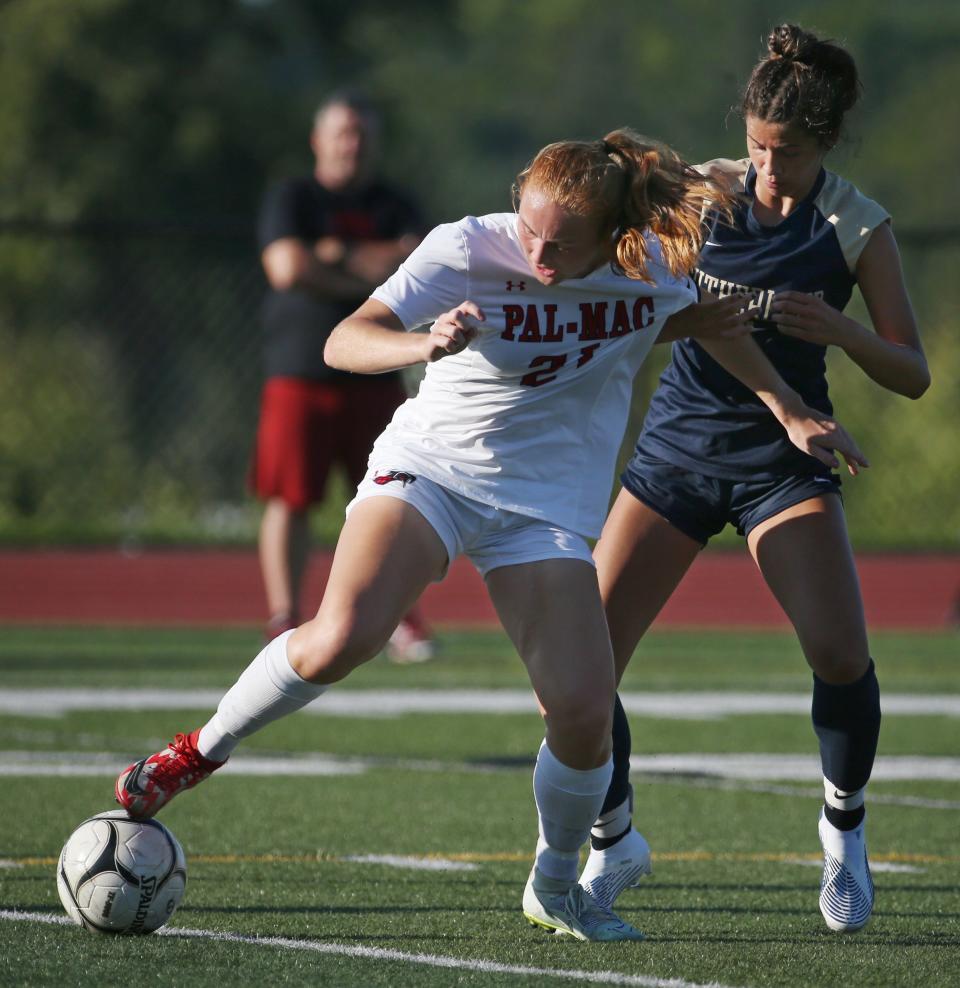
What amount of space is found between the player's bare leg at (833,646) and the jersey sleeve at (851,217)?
22.5 inches

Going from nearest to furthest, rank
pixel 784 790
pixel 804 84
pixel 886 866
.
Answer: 1. pixel 804 84
2. pixel 886 866
3. pixel 784 790

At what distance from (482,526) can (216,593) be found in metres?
10.3

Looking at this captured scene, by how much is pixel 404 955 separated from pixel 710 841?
5.98 feet

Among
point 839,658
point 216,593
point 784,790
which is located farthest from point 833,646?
point 216,593

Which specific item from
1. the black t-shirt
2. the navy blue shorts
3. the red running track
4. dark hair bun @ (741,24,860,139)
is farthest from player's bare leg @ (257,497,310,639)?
dark hair bun @ (741,24,860,139)

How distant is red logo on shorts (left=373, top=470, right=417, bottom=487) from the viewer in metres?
4.16

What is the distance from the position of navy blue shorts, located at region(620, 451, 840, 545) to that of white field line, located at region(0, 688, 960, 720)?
373 cm

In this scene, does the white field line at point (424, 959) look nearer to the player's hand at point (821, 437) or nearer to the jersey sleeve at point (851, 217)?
the player's hand at point (821, 437)

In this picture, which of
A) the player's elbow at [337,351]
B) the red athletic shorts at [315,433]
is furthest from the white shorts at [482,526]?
the red athletic shorts at [315,433]

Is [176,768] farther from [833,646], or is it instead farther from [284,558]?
[284,558]

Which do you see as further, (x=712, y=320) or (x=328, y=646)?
(x=712, y=320)

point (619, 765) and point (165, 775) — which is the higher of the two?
point (165, 775)

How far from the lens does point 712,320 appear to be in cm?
429

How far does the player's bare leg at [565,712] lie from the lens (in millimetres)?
4012
